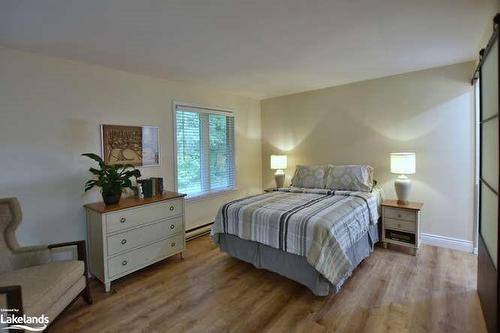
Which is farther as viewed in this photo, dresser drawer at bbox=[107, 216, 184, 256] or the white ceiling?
dresser drawer at bbox=[107, 216, 184, 256]

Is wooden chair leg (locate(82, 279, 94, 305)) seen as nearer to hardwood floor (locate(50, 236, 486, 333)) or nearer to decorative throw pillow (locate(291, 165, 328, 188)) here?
hardwood floor (locate(50, 236, 486, 333))

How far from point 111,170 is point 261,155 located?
296 cm

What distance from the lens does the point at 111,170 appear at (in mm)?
2584

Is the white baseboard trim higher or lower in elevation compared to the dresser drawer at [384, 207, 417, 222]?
lower

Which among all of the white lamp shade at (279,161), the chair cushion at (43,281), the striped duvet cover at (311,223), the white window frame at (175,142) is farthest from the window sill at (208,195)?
the chair cushion at (43,281)

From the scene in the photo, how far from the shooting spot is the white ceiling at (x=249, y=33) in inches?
68.4

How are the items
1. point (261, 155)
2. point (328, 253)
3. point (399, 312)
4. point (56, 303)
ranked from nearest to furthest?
point (56, 303) < point (399, 312) < point (328, 253) < point (261, 155)

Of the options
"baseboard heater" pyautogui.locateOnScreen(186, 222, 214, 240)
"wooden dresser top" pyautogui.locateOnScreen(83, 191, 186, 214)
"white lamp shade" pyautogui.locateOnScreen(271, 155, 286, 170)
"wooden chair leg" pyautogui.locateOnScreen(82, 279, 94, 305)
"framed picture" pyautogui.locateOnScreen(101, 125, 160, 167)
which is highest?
"framed picture" pyautogui.locateOnScreen(101, 125, 160, 167)

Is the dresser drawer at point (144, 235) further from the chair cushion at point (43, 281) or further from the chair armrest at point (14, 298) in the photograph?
the chair armrest at point (14, 298)

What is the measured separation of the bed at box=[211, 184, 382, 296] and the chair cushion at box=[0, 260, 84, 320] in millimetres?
1424

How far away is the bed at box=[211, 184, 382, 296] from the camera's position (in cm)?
217

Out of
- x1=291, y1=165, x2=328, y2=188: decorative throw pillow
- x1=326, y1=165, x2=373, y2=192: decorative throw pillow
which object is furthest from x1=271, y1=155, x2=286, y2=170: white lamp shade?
x1=326, y1=165, x2=373, y2=192: decorative throw pillow

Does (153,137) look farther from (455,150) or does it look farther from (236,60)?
(455,150)

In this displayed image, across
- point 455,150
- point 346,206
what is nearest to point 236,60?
point 346,206
